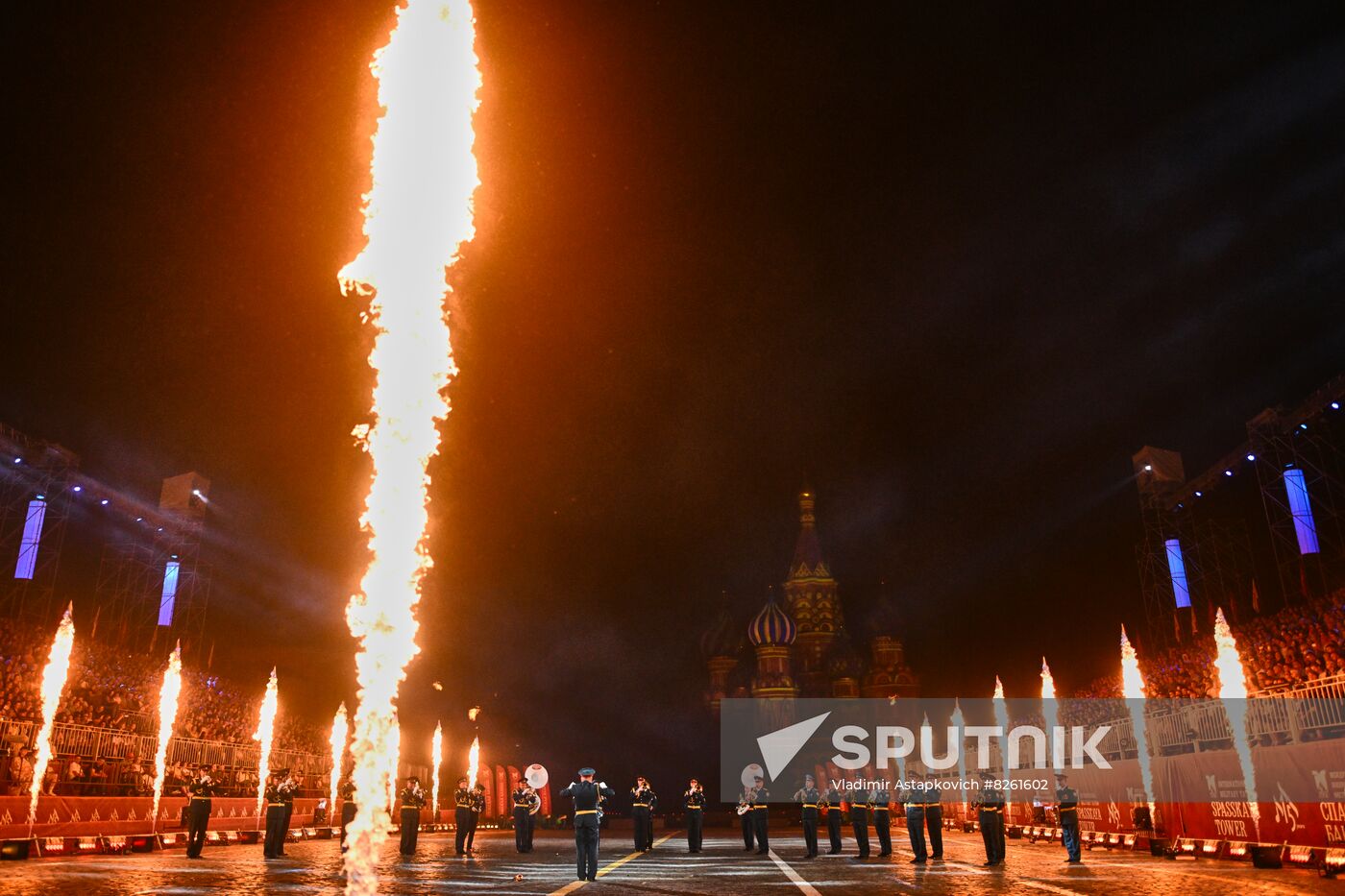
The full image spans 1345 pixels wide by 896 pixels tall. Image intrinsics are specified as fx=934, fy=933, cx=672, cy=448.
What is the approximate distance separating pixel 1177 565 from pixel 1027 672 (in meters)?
17.5

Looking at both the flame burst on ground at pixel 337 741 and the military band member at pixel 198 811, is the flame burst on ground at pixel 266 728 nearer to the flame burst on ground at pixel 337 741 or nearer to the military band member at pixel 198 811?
the flame burst on ground at pixel 337 741

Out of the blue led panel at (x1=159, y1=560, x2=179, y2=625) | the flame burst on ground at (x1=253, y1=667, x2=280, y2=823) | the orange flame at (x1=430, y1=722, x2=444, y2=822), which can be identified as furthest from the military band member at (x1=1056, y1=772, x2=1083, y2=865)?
the blue led panel at (x1=159, y1=560, x2=179, y2=625)

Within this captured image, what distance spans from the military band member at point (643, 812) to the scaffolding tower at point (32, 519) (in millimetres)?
Answer: 22692

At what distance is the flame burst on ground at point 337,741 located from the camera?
144 ft

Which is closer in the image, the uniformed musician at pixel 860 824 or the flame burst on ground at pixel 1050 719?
the uniformed musician at pixel 860 824

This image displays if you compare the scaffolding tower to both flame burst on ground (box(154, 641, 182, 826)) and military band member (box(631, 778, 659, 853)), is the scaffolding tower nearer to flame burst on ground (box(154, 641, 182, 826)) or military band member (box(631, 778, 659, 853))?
flame burst on ground (box(154, 641, 182, 826))

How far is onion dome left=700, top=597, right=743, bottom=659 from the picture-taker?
9716 centimetres

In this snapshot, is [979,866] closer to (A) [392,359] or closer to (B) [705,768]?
(A) [392,359]

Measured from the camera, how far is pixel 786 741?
8650 centimetres

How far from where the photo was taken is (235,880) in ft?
45.8

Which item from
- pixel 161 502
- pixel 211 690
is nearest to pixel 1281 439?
pixel 211 690

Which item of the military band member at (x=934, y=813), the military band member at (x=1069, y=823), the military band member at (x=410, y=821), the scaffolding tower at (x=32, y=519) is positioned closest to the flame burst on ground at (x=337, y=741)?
the scaffolding tower at (x=32, y=519)

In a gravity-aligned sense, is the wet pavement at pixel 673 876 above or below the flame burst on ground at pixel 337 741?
below

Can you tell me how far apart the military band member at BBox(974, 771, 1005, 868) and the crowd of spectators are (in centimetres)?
2183
